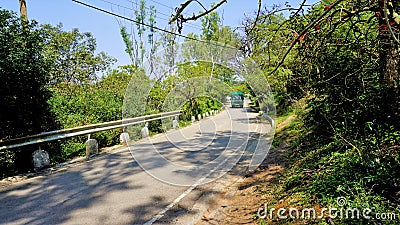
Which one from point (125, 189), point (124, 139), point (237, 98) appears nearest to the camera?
point (125, 189)

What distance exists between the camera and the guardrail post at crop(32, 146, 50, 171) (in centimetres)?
805

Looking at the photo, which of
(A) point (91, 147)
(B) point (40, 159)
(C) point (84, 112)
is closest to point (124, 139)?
(C) point (84, 112)

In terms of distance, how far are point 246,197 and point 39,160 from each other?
18.9 feet

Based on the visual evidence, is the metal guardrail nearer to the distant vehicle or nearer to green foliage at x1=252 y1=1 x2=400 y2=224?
the distant vehicle

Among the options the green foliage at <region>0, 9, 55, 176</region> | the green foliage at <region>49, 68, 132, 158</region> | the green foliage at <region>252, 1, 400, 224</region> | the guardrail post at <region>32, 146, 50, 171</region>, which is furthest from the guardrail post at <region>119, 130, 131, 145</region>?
the green foliage at <region>252, 1, 400, 224</region>

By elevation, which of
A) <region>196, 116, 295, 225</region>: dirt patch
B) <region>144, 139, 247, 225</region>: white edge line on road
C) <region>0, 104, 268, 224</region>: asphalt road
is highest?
<region>0, 104, 268, 224</region>: asphalt road

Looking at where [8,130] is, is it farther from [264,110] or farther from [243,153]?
[264,110]

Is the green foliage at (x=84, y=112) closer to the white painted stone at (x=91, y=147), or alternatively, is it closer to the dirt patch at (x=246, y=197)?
the white painted stone at (x=91, y=147)

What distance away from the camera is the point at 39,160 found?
8148mm

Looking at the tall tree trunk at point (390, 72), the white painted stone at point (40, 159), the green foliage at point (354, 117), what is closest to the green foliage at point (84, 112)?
the white painted stone at point (40, 159)

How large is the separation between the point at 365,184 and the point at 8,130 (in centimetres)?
841

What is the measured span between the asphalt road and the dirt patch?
366 millimetres

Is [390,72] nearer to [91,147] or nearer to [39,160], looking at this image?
[39,160]

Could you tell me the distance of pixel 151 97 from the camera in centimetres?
1683
